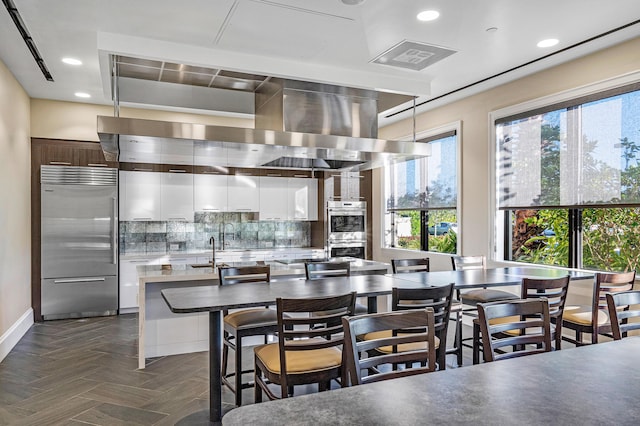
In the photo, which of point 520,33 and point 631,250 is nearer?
point 520,33

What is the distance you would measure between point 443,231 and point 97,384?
14.9 feet

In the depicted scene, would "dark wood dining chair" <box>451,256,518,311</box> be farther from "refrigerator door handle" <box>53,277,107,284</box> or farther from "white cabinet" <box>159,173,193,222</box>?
"refrigerator door handle" <box>53,277,107,284</box>

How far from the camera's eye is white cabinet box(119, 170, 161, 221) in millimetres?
6258

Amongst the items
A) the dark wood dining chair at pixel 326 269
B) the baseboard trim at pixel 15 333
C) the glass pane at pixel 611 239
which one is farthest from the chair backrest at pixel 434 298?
the baseboard trim at pixel 15 333

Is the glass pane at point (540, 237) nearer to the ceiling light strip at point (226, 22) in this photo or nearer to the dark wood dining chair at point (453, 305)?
the dark wood dining chair at point (453, 305)

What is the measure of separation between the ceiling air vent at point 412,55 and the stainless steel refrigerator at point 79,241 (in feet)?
13.2

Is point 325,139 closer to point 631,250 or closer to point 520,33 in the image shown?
point 520,33

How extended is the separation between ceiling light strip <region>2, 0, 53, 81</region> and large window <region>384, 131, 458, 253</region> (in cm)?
446

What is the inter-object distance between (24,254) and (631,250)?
6475 mm

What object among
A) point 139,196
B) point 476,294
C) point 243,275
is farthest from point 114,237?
point 476,294

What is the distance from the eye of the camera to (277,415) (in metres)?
1.14

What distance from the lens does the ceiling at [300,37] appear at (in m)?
3.19

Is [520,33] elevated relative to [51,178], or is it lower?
elevated

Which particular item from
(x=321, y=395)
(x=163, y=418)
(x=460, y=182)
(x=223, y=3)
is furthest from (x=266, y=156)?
(x=321, y=395)
